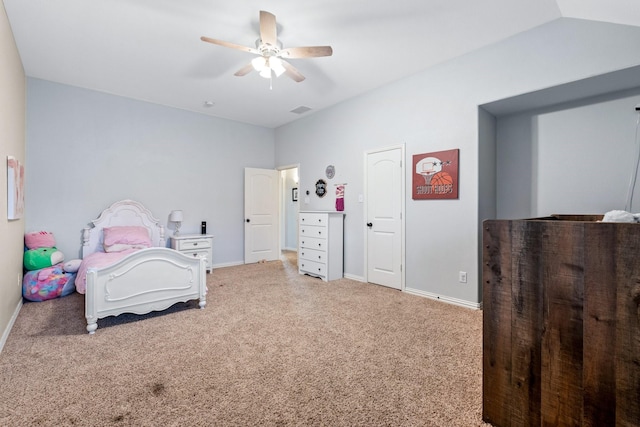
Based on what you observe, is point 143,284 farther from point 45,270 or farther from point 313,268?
point 313,268

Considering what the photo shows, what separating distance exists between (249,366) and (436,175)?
2.92 meters

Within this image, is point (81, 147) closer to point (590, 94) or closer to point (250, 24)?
point (250, 24)

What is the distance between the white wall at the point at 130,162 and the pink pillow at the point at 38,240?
8.3 inches

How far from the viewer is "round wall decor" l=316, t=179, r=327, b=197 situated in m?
5.25

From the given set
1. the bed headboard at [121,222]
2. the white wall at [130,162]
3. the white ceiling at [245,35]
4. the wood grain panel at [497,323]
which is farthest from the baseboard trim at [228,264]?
the wood grain panel at [497,323]

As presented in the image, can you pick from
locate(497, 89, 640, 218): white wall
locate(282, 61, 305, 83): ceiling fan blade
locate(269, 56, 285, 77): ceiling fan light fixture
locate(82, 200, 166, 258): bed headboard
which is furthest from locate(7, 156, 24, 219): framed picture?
locate(497, 89, 640, 218): white wall

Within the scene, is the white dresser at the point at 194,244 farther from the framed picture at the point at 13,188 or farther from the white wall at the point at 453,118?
the white wall at the point at 453,118

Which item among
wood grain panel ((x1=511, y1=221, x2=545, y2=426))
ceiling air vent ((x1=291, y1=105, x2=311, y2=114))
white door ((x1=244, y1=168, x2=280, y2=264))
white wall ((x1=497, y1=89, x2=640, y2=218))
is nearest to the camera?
wood grain panel ((x1=511, y1=221, x2=545, y2=426))

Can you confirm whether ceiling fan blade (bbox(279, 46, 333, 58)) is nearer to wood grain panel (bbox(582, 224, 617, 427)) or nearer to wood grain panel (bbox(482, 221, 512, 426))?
wood grain panel (bbox(482, 221, 512, 426))

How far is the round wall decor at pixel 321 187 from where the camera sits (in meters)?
5.25

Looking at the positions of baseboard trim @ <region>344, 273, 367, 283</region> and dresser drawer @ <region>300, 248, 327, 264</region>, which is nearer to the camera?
baseboard trim @ <region>344, 273, 367, 283</region>

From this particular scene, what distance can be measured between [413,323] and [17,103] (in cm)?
487

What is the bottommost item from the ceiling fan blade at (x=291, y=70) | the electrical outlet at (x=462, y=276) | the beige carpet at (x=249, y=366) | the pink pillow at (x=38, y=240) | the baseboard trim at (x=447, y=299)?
the beige carpet at (x=249, y=366)

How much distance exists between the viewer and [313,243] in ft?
16.0
